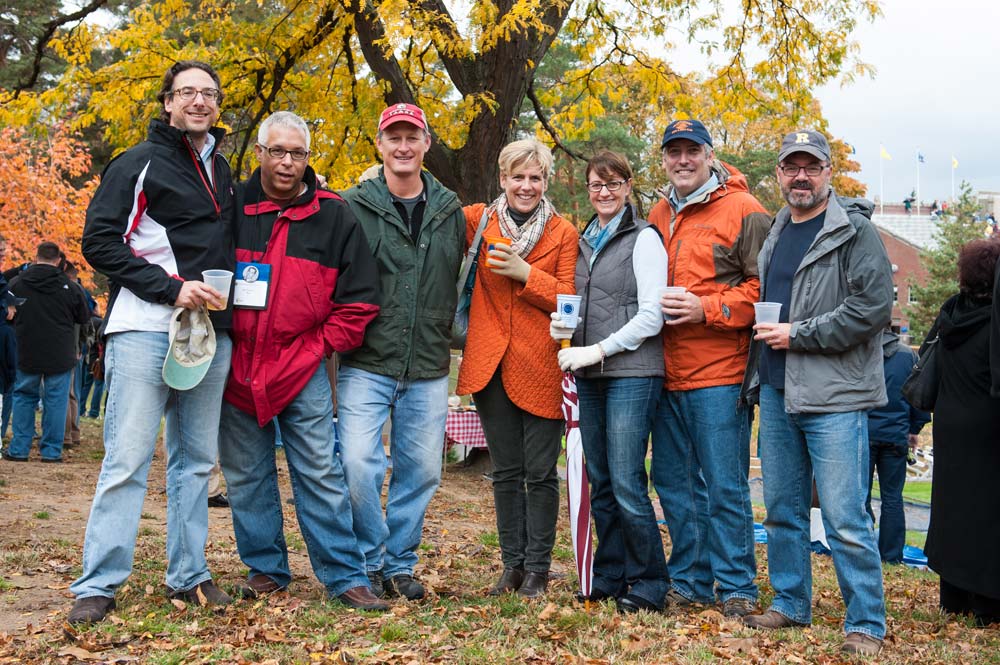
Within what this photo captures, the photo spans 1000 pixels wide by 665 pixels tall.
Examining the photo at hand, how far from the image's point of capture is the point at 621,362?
→ 15.3 feet

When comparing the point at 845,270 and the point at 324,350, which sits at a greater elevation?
the point at 845,270

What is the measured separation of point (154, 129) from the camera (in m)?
4.34

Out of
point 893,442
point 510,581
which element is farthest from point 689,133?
point 893,442

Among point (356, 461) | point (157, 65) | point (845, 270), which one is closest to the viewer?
point (845, 270)

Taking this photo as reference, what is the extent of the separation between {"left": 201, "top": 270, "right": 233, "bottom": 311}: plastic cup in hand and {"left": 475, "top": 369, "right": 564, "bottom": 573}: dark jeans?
4.47 ft

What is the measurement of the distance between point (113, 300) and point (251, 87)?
648 centimetres

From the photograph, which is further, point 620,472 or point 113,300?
point 620,472

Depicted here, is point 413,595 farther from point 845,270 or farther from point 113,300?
point 845,270

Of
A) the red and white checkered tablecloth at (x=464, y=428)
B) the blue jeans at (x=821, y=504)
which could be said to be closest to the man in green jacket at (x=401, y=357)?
the blue jeans at (x=821, y=504)

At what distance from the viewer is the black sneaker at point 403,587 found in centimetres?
486

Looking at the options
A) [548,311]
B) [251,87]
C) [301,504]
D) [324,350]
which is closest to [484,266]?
[548,311]

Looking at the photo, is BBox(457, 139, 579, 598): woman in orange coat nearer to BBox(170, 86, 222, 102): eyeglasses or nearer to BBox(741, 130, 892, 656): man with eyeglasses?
BBox(741, 130, 892, 656): man with eyeglasses

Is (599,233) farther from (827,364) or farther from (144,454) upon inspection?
(144,454)

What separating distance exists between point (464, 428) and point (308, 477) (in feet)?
20.6
